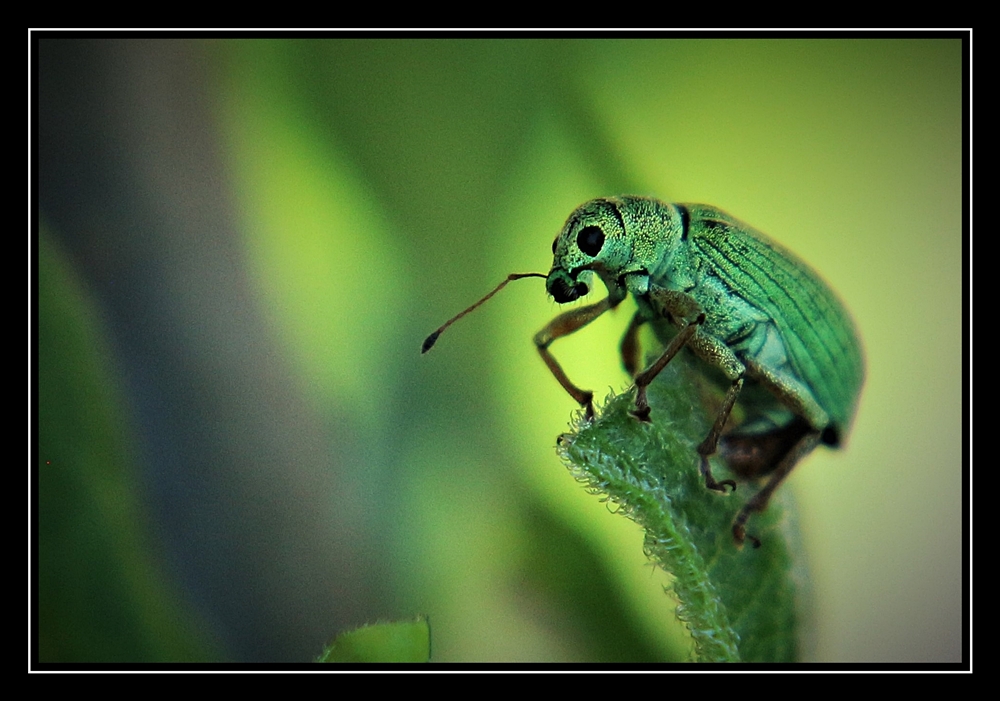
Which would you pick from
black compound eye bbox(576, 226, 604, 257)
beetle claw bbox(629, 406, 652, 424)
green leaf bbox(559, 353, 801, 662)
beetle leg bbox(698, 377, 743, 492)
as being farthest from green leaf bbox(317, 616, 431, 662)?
black compound eye bbox(576, 226, 604, 257)

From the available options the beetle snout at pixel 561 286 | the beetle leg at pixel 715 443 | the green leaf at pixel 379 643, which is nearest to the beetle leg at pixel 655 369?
the beetle leg at pixel 715 443

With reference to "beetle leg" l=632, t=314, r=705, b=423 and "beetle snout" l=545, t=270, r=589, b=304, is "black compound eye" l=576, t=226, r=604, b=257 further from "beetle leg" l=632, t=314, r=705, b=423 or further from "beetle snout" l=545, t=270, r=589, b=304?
"beetle leg" l=632, t=314, r=705, b=423

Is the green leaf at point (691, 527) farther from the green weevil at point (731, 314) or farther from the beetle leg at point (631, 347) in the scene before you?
the beetle leg at point (631, 347)

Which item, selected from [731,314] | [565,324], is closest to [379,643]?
[565,324]
